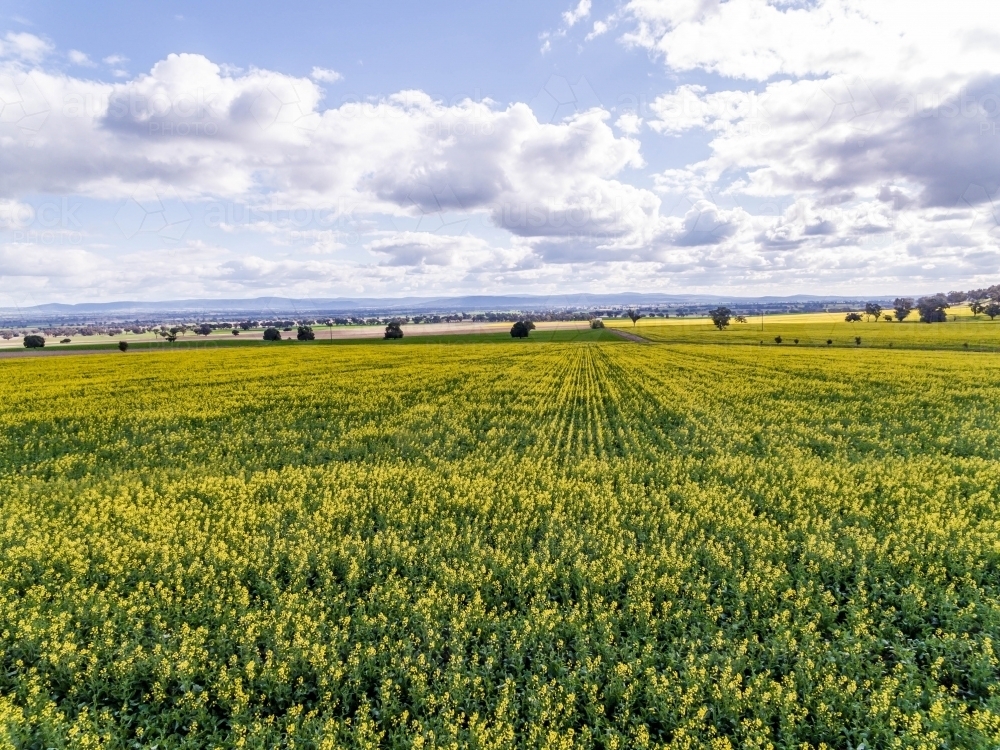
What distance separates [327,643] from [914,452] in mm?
21830

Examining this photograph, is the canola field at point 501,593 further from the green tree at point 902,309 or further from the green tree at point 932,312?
the green tree at point 902,309

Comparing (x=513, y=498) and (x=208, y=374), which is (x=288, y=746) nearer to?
(x=513, y=498)

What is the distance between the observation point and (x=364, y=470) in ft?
52.0

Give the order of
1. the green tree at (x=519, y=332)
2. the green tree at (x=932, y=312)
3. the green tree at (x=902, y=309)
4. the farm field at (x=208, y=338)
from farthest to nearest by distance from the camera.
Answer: the green tree at (x=902, y=309), the green tree at (x=932, y=312), the green tree at (x=519, y=332), the farm field at (x=208, y=338)

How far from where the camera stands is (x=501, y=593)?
880cm

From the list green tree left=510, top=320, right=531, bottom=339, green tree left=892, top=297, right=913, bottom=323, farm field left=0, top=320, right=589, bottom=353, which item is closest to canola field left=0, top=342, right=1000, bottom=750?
green tree left=510, top=320, right=531, bottom=339

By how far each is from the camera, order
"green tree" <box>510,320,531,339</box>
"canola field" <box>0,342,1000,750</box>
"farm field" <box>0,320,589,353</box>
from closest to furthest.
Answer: "canola field" <box>0,342,1000,750</box>, "farm field" <box>0,320,589,353</box>, "green tree" <box>510,320,531,339</box>

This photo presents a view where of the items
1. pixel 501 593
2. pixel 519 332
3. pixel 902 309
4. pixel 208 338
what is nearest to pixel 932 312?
pixel 902 309

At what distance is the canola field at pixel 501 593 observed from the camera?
6051 millimetres

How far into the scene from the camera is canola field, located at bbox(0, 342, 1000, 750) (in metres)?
6.05

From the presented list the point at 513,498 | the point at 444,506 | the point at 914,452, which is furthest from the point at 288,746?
the point at 914,452

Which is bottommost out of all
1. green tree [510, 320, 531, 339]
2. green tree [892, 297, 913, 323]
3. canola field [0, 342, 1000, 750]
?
canola field [0, 342, 1000, 750]

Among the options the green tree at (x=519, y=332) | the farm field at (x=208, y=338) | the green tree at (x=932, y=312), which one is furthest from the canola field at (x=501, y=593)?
the green tree at (x=932, y=312)

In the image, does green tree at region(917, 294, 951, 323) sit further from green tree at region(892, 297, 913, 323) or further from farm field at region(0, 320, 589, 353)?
farm field at region(0, 320, 589, 353)
